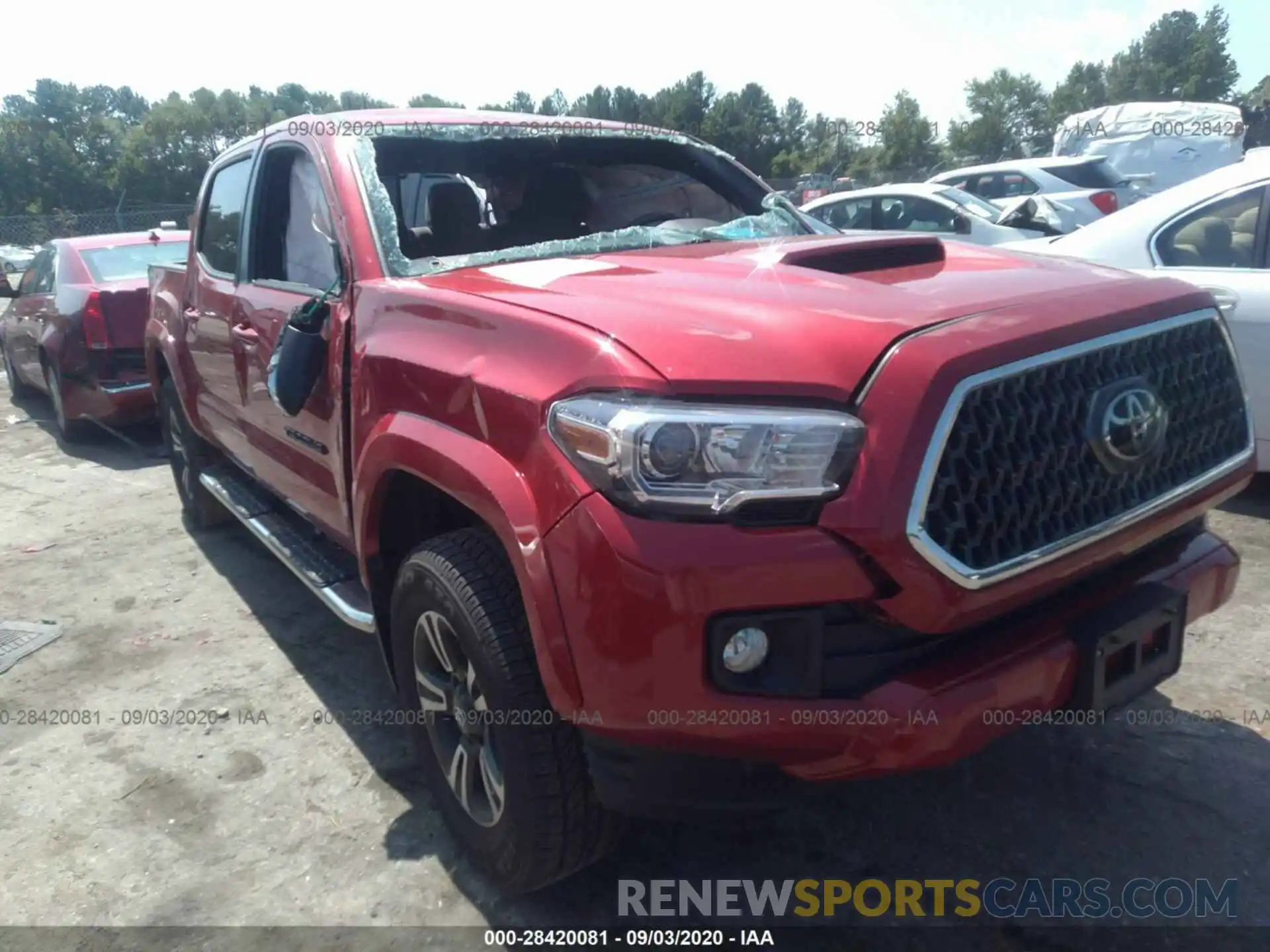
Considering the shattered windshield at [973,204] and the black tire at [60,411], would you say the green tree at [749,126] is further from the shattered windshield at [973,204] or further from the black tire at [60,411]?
the black tire at [60,411]

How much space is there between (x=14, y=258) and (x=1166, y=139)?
2737 cm

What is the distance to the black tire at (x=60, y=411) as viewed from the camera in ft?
25.5

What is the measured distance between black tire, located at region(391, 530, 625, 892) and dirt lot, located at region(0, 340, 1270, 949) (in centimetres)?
28

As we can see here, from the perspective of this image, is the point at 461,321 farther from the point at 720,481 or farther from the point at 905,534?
the point at 905,534

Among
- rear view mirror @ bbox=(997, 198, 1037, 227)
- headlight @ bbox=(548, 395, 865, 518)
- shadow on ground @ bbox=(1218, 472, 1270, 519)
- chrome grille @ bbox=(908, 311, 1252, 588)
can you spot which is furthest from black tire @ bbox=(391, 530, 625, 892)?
rear view mirror @ bbox=(997, 198, 1037, 227)

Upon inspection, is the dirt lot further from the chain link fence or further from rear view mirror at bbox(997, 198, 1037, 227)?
the chain link fence

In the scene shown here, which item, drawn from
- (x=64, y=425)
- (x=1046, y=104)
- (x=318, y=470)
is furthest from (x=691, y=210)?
(x=1046, y=104)

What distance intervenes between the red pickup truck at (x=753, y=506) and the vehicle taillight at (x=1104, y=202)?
31.0 feet

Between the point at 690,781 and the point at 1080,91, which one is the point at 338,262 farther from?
the point at 1080,91

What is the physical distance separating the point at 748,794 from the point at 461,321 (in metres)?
1.22

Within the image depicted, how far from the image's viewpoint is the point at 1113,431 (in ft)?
6.64

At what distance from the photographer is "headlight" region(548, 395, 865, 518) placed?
1.80 meters

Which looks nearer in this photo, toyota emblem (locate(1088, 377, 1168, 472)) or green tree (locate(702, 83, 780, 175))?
toyota emblem (locate(1088, 377, 1168, 472))

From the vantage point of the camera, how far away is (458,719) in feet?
8.18
